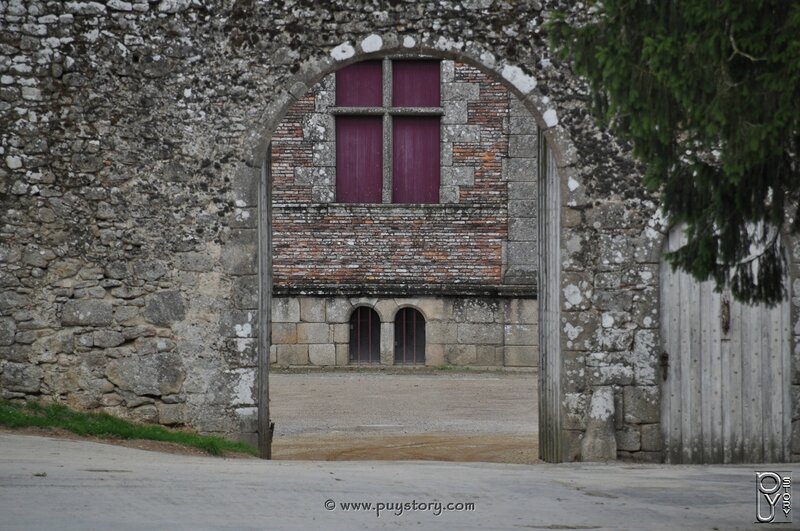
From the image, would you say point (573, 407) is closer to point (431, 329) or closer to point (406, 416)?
point (406, 416)

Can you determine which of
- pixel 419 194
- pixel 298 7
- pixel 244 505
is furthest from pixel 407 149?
pixel 244 505

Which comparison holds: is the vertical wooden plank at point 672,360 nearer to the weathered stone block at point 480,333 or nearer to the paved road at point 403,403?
the paved road at point 403,403

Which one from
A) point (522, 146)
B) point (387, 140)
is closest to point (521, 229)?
point (522, 146)

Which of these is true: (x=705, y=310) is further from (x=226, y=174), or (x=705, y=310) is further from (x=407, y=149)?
(x=407, y=149)

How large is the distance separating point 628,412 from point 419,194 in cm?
1071

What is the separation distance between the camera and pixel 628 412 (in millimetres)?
9242

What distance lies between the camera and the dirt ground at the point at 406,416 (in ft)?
35.9

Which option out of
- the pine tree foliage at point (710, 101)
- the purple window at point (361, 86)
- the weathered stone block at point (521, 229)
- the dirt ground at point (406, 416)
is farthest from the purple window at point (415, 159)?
the pine tree foliage at point (710, 101)

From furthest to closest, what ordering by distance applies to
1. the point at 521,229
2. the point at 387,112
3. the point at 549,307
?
1. the point at 387,112
2. the point at 521,229
3. the point at 549,307

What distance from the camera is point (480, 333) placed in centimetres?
1866

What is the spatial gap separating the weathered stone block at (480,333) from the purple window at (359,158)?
2.59 metres

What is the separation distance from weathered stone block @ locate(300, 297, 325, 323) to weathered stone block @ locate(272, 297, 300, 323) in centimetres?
8

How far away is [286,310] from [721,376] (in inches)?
405

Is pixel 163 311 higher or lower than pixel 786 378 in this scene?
higher
